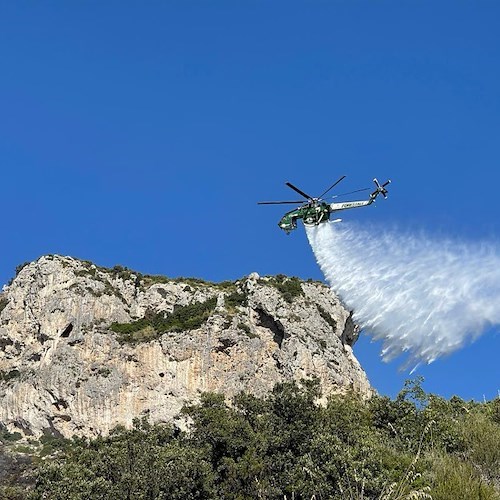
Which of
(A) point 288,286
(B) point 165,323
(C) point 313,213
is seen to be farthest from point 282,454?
(A) point 288,286

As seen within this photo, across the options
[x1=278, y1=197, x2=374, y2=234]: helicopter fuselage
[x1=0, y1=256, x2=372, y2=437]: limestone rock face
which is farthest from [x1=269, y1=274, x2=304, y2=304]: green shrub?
[x1=278, y1=197, x2=374, y2=234]: helicopter fuselage

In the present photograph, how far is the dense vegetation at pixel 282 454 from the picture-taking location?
944 inches

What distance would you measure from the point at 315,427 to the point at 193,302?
4969 centimetres

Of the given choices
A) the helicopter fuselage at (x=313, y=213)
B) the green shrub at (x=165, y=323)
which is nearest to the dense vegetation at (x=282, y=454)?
the helicopter fuselage at (x=313, y=213)

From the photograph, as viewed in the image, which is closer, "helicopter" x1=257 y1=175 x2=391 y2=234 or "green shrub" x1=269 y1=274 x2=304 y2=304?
"helicopter" x1=257 y1=175 x2=391 y2=234

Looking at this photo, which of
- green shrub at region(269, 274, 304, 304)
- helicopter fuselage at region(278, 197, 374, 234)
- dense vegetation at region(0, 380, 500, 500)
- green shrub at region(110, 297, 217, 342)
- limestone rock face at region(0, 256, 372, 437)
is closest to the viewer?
dense vegetation at region(0, 380, 500, 500)

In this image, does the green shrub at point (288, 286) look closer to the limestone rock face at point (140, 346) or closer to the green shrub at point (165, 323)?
the limestone rock face at point (140, 346)

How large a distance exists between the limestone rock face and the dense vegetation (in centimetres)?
2647

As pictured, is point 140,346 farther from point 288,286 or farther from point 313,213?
point 313,213

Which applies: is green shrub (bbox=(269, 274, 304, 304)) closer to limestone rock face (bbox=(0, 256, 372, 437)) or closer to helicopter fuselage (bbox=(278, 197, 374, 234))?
limestone rock face (bbox=(0, 256, 372, 437))

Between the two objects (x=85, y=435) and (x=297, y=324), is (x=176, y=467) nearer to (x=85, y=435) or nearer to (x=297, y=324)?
(x=85, y=435)

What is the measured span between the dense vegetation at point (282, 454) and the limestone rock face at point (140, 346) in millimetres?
26474

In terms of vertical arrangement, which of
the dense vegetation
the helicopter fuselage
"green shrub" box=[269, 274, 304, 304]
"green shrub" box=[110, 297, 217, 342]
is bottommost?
the dense vegetation

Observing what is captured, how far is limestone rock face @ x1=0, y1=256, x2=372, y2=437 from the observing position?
6650 cm
